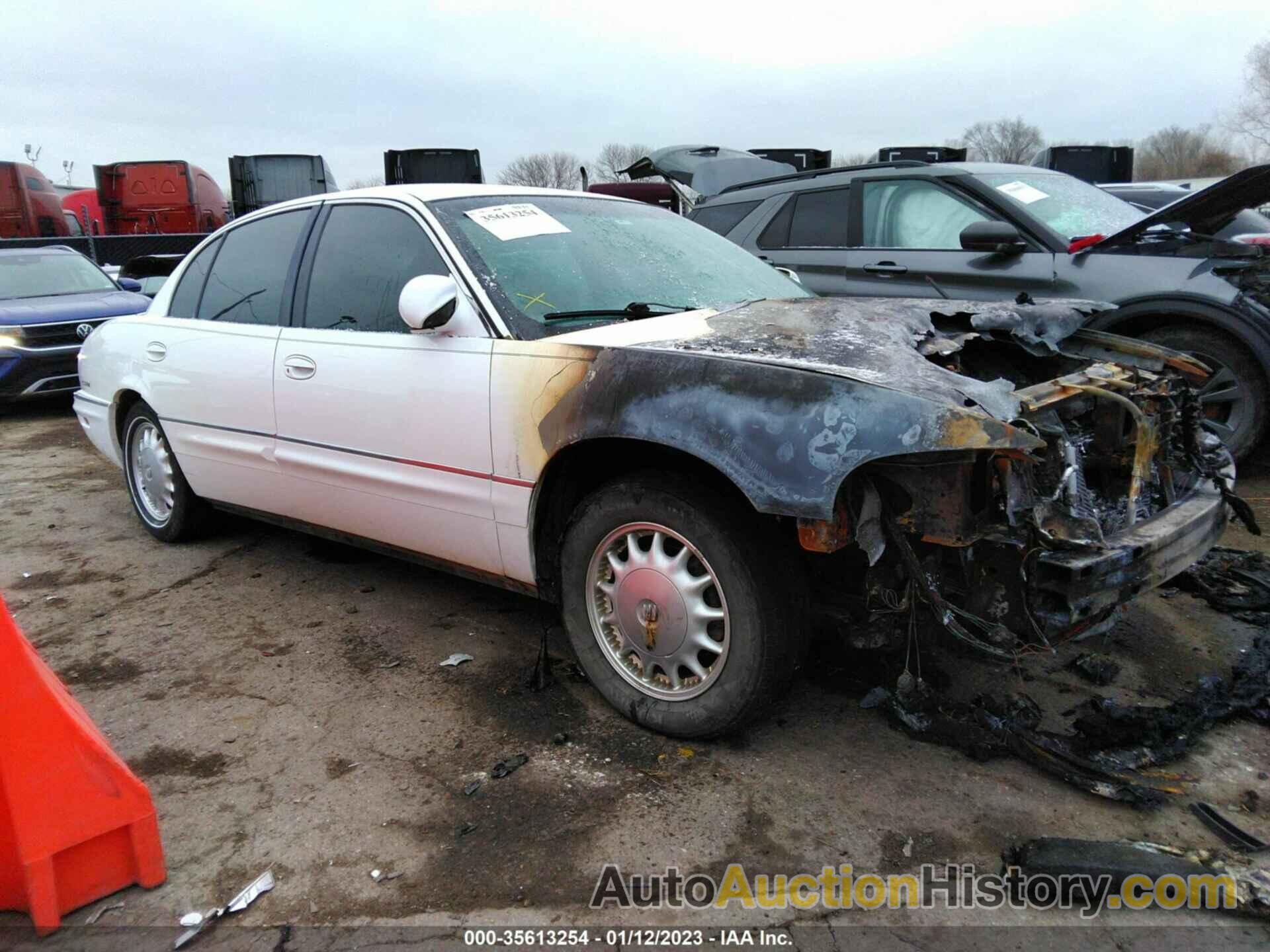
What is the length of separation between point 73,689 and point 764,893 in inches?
99.8

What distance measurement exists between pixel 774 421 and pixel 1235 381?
12.3 ft

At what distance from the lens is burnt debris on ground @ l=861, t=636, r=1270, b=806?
2.48m

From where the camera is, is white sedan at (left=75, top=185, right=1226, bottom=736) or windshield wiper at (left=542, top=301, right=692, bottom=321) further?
windshield wiper at (left=542, top=301, right=692, bottom=321)

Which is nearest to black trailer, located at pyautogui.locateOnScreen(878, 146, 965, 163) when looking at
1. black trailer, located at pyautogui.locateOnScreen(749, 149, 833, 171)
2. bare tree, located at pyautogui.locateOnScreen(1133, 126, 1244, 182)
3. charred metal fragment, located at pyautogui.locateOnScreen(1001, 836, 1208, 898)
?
black trailer, located at pyautogui.locateOnScreen(749, 149, 833, 171)

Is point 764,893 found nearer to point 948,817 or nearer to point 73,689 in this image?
point 948,817

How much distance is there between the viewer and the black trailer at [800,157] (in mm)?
12586

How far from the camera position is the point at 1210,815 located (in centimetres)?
232

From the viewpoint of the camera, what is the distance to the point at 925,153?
1071cm

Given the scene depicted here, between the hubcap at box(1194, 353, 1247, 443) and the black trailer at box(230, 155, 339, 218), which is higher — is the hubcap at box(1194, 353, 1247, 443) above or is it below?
below

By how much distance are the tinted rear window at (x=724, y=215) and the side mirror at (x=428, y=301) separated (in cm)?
419

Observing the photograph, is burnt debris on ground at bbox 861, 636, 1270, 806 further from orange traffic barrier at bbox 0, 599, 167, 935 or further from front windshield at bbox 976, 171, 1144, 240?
front windshield at bbox 976, 171, 1144, 240

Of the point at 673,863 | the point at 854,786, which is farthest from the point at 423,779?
the point at 854,786

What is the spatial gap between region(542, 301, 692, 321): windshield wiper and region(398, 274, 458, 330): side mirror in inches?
12.2

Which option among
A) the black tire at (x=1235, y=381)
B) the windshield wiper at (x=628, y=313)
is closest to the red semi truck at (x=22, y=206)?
the windshield wiper at (x=628, y=313)
